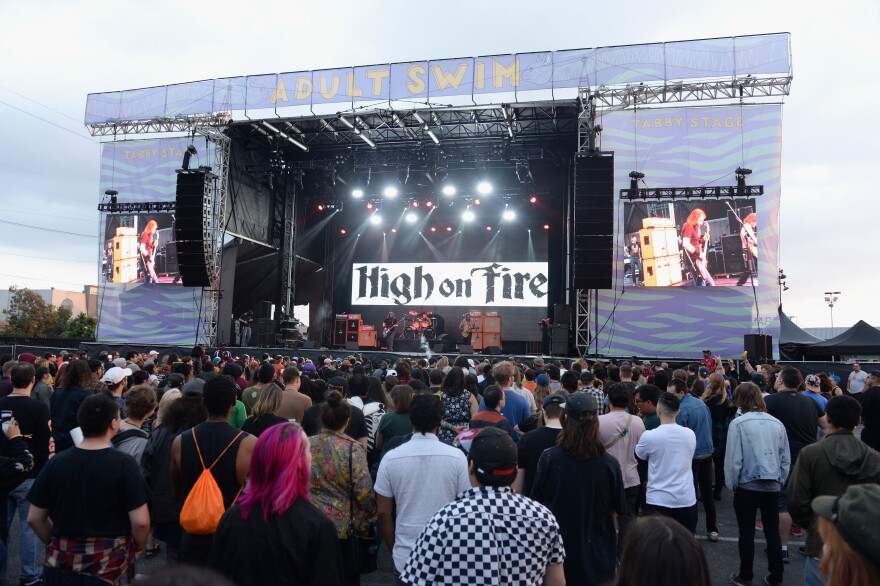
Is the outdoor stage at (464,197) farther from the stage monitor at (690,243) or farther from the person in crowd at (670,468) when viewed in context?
the person in crowd at (670,468)

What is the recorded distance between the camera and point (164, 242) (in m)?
19.9

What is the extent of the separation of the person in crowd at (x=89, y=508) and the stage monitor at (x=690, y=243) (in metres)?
15.1

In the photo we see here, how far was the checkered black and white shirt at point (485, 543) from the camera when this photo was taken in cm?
204

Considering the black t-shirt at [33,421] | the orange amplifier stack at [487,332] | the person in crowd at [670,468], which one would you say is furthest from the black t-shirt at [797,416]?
the orange amplifier stack at [487,332]

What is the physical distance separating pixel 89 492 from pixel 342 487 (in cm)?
120

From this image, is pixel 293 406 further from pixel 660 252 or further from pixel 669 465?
pixel 660 252

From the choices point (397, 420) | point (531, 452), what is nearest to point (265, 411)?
point (397, 420)

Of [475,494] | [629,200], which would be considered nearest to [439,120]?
[629,200]

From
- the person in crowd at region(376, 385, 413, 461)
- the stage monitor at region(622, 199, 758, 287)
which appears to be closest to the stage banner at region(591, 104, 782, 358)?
the stage monitor at region(622, 199, 758, 287)

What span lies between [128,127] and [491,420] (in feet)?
65.9

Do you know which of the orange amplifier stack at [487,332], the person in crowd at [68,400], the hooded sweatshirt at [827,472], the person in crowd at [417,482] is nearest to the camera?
the person in crowd at [417,482]

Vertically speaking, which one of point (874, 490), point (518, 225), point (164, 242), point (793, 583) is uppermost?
point (518, 225)

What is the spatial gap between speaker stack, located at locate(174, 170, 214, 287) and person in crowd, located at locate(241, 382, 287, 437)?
50.0 feet

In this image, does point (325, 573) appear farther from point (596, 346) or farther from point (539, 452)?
point (596, 346)
